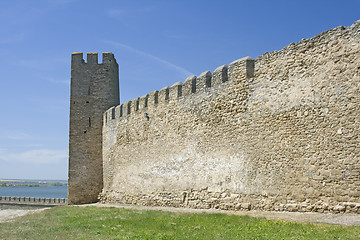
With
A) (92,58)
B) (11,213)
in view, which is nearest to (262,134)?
(11,213)

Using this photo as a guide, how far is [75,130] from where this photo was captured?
20234 mm

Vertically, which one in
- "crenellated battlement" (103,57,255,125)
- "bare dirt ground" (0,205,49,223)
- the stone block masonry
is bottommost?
"bare dirt ground" (0,205,49,223)

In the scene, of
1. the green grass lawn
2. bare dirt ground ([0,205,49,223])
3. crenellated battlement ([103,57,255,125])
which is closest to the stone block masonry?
crenellated battlement ([103,57,255,125])

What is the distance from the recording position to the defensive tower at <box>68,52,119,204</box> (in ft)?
65.3

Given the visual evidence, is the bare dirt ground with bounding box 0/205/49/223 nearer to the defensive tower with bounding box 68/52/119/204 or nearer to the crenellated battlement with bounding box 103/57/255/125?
the defensive tower with bounding box 68/52/119/204

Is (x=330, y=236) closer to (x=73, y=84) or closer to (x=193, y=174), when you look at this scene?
(x=193, y=174)

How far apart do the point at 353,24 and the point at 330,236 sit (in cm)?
480

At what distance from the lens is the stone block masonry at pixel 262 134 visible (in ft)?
28.6

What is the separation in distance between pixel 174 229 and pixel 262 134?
12.8 feet

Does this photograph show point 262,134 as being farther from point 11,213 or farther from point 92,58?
point 92,58

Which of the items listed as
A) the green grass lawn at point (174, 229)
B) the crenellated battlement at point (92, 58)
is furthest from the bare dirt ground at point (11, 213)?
the crenellated battlement at point (92, 58)

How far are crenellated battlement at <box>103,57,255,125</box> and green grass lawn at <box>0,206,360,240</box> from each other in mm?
4341

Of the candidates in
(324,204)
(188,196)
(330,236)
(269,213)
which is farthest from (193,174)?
(330,236)

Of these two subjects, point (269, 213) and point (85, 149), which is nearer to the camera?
point (269, 213)
